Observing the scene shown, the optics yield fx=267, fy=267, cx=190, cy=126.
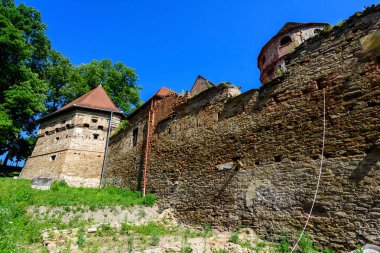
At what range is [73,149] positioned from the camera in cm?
1742

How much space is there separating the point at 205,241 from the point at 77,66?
25989 mm

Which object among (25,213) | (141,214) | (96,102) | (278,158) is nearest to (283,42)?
(96,102)

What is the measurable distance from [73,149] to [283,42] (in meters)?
17.4

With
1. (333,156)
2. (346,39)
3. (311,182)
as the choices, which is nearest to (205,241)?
(311,182)

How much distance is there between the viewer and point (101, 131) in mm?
18406

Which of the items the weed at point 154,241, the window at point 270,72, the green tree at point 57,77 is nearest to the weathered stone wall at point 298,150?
the weed at point 154,241

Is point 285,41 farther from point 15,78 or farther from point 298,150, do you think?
point 15,78

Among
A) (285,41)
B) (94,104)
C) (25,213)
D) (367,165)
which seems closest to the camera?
(367,165)

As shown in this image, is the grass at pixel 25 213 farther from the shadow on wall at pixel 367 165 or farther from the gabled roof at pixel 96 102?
the gabled roof at pixel 96 102

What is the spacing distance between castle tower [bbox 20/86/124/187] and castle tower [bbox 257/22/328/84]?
1237cm

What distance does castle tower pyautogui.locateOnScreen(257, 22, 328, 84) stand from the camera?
20359 millimetres

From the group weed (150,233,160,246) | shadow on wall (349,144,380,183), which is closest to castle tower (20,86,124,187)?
weed (150,233,160,246)

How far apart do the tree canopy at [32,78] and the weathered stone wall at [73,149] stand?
205cm

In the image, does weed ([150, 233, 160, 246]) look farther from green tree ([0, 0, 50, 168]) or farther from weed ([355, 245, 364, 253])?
green tree ([0, 0, 50, 168])
